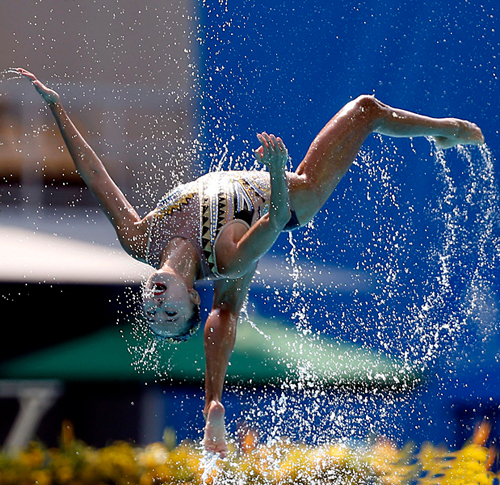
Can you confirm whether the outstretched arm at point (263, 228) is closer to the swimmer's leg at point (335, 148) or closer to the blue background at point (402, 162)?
the swimmer's leg at point (335, 148)

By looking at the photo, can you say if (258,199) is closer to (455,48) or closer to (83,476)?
(83,476)

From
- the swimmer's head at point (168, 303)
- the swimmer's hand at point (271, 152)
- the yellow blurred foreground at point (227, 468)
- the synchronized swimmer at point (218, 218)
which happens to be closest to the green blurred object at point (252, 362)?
the yellow blurred foreground at point (227, 468)

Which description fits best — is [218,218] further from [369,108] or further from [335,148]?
[369,108]

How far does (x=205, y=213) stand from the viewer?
3035 mm

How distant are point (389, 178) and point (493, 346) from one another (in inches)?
53.3

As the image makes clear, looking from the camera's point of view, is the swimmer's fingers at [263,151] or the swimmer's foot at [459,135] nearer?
the swimmer's fingers at [263,151]

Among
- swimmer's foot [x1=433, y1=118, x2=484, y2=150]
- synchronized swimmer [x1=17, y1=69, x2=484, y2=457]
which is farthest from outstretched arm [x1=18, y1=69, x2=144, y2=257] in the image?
swimmer's foot [x1=433, y1=118, x2=484, y2=150]

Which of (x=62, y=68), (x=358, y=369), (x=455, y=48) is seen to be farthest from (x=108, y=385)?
(x=455, y=48)

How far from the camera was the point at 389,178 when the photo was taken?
16.8 feet

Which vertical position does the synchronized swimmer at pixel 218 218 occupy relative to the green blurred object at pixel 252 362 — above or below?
above

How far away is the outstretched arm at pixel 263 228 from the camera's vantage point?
2.55m

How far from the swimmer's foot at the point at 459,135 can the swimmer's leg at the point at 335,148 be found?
0.83ft

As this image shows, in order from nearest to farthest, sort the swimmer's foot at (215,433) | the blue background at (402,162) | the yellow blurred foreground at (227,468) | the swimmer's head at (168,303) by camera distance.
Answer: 1. the swimmer's head at (168,303)
2. the swimmer's foot at (215,433)
3. the yellow blurred foreground at (227,468)
4. the blue background at (402,162)

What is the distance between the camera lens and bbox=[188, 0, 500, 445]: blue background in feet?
16.4
